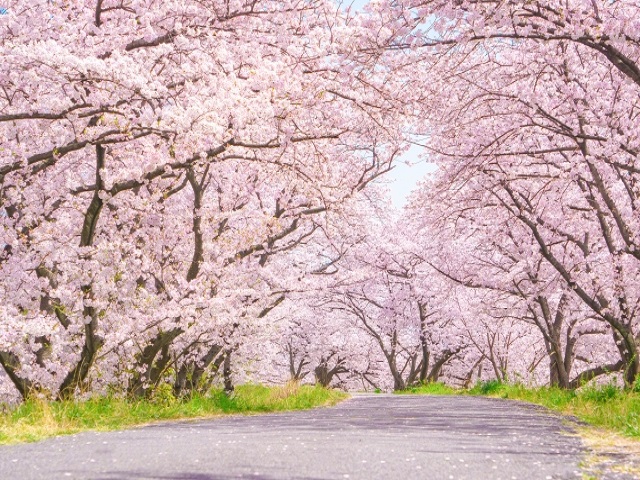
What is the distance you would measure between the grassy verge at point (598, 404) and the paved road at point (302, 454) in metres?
0.88

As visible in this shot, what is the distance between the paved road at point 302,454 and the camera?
5141 mm

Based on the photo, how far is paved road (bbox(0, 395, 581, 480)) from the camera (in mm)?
5141

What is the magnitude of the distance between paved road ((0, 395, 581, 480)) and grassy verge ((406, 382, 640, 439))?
2.89 feet

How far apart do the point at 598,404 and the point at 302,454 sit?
7.14 meters

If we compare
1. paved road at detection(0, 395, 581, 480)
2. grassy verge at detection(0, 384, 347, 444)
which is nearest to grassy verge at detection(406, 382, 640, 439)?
paved road at detection(0, 395, 581, 480)

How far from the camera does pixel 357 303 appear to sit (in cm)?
3388

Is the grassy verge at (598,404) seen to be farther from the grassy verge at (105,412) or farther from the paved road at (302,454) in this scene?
the grassy verge at (105,412)

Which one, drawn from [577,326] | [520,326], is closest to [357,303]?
[520,326]

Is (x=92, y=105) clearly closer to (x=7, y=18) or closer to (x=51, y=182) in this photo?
→ (x=7, y=18)

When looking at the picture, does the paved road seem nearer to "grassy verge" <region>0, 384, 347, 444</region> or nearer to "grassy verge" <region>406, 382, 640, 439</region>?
"grassy verge" <region>0, 384, 347, 444</region>

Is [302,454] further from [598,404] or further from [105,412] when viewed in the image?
[598,404]

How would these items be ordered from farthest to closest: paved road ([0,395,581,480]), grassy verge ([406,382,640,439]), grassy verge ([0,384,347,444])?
grassy verge ([406,382,640,439]) → grassy verge ([0,384,347,444]) → paved road ([0,395,581,480])

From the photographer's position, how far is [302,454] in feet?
19.7

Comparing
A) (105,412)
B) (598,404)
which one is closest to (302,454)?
(105,412)
